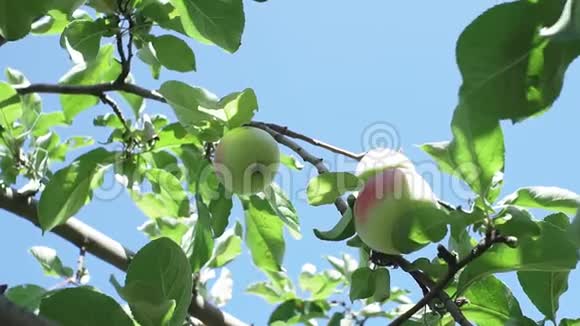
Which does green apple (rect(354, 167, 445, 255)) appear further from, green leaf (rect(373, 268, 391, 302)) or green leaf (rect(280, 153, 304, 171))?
green leaf (rect(280, 153, 304, 171))

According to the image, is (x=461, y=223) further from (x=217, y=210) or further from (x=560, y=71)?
(x=217, y=210)

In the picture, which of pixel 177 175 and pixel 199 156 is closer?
pixel 199 156

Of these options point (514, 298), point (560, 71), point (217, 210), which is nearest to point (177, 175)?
point (217, 210)

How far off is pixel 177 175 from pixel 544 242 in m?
1.15

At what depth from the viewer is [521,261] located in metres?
1.13

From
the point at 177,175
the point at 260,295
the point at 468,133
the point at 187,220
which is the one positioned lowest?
the point at 260,295

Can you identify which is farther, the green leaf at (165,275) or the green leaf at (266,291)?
the green leaf at (266,291)

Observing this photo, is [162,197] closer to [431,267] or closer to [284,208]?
[284,208]

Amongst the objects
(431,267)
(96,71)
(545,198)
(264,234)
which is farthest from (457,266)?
(96,71)

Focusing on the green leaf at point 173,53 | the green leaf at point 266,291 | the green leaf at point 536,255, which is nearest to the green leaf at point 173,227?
the green leaf at point 266,291

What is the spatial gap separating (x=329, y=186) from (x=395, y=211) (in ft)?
0.36

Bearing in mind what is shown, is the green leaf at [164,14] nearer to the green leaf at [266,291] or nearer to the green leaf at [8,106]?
the green leaf at [8,106]

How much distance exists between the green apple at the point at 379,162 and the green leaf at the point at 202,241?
0.42 metres

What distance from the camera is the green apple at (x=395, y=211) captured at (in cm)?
108
